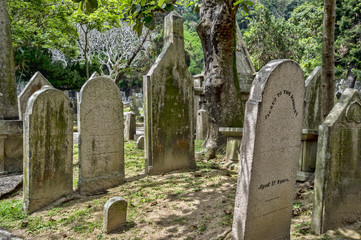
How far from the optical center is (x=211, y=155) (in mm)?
7824

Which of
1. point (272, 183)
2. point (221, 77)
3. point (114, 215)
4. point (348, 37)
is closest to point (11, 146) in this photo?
point (114, 215)

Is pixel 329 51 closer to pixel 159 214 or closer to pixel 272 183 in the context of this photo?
pixel 272 183

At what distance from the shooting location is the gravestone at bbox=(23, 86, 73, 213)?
4.76 meters

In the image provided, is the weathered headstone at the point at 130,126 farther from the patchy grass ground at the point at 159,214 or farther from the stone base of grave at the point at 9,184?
the patchy grass ground at the point at 159,214

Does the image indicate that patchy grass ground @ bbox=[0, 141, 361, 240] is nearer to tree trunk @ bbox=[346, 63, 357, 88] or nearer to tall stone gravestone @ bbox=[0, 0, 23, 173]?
tall stone gravestone @ bbox=[0, 0, 23, 173]

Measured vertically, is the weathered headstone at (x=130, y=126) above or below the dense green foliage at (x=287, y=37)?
below

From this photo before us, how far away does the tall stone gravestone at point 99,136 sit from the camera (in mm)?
5453

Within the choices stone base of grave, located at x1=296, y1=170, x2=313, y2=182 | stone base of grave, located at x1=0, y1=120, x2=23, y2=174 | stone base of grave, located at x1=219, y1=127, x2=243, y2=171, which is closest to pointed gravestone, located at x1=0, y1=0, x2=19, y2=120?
stone base of grave, located at x1=0, y1=120, x2=23, y2=174

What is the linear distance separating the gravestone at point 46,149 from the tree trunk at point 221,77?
12.7 ft

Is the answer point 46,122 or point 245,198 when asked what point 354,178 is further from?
point 46,122

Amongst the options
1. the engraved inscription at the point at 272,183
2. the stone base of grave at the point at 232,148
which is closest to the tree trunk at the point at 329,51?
the stone base of grave at the point at 232,148

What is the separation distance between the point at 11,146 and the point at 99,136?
8.90 ft

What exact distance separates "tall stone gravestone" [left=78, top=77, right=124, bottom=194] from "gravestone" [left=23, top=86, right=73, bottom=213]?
247mm

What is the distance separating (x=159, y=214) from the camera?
443 centimetres
